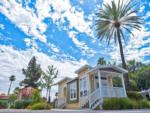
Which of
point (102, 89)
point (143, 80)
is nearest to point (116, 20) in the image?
point (102, 89)

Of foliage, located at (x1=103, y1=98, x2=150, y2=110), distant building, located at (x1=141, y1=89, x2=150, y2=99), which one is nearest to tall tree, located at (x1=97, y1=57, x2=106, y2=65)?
distant building, located at (x1=141, y1=89, x2=150, y2=99)

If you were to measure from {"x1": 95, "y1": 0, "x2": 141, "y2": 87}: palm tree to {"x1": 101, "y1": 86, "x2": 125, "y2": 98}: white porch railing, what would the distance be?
907cm

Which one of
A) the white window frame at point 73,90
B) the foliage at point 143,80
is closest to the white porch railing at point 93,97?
the white window frame at point 73,90

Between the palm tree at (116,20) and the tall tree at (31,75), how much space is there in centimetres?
3636

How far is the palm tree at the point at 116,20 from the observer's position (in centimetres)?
2716

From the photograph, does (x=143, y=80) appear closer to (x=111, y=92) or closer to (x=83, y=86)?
(x=83, y=86)

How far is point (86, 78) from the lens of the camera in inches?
845

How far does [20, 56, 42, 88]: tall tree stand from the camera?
2395 inches

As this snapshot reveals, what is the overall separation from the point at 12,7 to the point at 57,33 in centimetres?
807

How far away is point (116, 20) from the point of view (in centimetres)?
2698

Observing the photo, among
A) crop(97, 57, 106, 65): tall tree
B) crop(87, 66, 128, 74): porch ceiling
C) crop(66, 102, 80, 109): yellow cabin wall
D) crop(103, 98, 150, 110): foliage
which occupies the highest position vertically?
crop(97, 57, 106, 65): tall tree

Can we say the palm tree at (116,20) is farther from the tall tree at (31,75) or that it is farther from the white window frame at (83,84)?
the tall tree at (31,75)

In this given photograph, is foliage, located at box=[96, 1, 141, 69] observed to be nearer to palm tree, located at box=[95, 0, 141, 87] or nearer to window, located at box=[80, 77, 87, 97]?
palm tree, located at box=[95, 0, 141, 87]

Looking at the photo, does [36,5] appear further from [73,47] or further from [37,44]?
[73,47]
